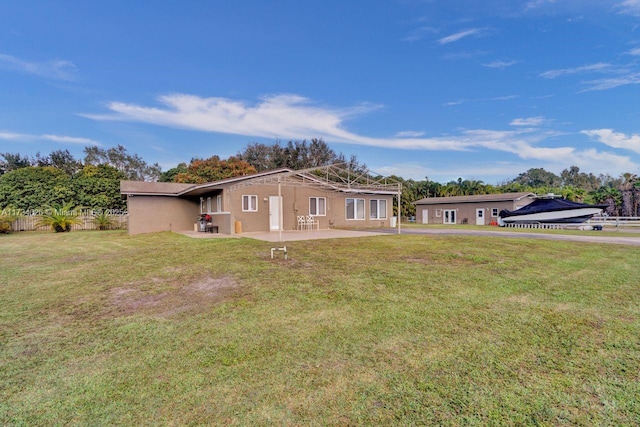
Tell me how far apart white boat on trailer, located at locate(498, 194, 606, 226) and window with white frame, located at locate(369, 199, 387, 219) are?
13867 millimetres

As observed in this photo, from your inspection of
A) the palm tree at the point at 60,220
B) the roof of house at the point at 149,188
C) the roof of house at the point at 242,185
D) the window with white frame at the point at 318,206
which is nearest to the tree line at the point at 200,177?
the roof of house at the point at 242,185

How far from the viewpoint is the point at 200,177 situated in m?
33.8

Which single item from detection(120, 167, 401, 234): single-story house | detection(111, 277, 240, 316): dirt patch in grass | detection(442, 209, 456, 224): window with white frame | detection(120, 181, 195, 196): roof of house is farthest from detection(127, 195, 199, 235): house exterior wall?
detection(442, 209, 456, 224): window with white frame

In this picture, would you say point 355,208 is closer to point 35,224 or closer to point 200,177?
point 200,177

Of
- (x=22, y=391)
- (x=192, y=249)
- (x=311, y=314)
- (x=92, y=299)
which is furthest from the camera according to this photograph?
(x=192, y=249)

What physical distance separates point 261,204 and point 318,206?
12.4 ft

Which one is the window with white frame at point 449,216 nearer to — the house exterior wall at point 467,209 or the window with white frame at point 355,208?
the house exterior wall at point 467,209

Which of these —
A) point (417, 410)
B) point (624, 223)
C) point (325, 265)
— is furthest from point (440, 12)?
point (624, 223)

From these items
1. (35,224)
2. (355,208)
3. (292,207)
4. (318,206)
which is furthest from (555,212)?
(35,224)

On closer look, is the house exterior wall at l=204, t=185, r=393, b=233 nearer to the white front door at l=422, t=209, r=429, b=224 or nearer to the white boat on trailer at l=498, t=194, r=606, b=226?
the white boat on trailer at l=498, t=194, r=606, b=226

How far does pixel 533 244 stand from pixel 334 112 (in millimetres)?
17257

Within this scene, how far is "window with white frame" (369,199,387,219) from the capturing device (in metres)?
21.2

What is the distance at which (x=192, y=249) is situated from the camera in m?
10.1

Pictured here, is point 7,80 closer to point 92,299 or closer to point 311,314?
point 92,299
